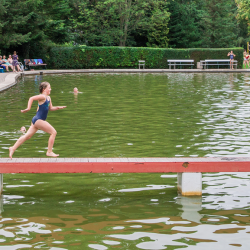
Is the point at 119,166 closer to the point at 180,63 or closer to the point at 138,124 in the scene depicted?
the point at 138,124

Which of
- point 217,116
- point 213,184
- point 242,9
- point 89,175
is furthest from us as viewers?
point 242,9

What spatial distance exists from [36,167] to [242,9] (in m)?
63.5

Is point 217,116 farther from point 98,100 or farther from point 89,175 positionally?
point 89,175

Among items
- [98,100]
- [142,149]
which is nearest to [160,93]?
[98,100]

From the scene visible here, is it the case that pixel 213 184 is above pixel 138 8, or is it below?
below

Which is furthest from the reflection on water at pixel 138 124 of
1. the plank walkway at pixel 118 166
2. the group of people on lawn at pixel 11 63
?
the group of people on lawn at pixel 11 63

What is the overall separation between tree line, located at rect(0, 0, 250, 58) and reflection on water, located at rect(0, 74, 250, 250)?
2942cm

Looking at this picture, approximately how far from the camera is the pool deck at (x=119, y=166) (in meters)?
6.63

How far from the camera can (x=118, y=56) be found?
46.6m

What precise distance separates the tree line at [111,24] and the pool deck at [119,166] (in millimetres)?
34050

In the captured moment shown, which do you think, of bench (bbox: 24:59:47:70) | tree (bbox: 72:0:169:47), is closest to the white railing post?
bench (bbox: 24:59:47:70)

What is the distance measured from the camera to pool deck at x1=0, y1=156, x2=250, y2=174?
6.63 metres

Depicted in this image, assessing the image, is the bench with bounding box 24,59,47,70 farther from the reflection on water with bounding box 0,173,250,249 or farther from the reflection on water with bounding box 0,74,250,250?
the reflection on water with bounding box 0,173,250,249

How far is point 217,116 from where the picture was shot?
48.1 ft
